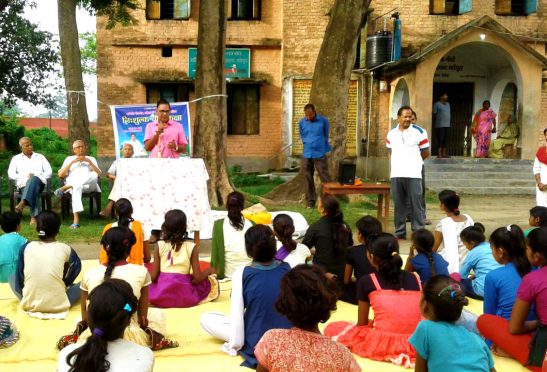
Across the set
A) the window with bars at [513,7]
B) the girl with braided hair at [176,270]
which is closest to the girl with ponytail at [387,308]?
the girl with braided hair at [176,270]

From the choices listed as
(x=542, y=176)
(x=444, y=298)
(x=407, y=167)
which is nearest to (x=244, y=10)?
(x=407, y=167)

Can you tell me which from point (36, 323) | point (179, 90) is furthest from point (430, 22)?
point (36, 323)

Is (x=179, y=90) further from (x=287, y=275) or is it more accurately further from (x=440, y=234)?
(x=287, y=275)

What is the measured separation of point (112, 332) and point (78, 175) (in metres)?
7.40

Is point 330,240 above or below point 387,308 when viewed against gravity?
above

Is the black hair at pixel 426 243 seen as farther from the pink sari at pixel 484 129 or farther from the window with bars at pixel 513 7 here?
the window with bars at pixel 513 7

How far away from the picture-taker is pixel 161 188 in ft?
24.1

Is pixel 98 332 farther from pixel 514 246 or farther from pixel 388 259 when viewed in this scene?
pixel 514 246

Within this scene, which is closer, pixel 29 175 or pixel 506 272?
pixel 506 272

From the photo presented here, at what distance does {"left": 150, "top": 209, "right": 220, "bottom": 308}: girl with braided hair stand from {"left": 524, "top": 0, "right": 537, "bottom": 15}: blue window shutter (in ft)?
53.7

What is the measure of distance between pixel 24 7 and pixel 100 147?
6347 millimetres

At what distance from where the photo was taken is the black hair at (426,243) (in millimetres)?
5070

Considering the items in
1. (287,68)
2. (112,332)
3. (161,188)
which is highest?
(287,68)

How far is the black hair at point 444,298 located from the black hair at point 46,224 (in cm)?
Result: 324
